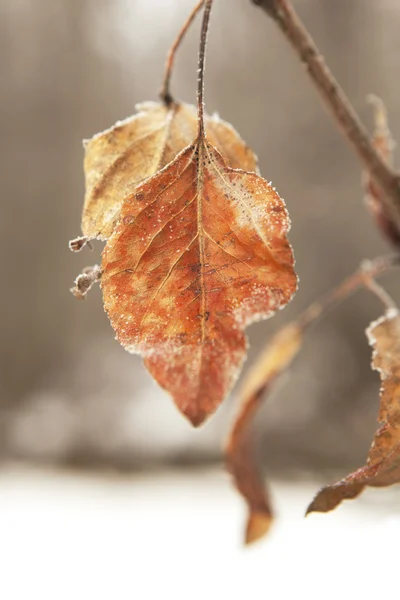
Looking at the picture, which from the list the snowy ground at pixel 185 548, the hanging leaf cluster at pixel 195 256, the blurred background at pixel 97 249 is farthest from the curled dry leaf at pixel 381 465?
the blurred background at pixel 97 249

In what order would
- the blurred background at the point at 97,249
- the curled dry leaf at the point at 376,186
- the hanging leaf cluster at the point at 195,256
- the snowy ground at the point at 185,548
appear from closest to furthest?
the hanging leaf cluster at the point at 195,256 < the curled dry leaf at the point at 376,186 < the snowy ground at the point at 185,548 < the blurred background at the point at 97,249

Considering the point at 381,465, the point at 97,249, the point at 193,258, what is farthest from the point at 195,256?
the point at 97,249

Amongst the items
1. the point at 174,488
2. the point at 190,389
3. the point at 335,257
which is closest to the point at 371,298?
the point at 335,257

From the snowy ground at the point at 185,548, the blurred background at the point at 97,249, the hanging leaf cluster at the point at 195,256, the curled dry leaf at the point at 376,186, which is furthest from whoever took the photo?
the blurred background at the point at 97,249

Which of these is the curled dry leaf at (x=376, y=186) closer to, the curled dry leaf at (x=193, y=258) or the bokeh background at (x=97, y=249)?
the curled dry leaf at (x=193, y=258)

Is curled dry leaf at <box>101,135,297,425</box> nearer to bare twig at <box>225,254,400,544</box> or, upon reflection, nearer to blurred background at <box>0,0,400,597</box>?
bare twig at <box>225,254,400,544</box>

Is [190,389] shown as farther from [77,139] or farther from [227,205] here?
[77,139]
